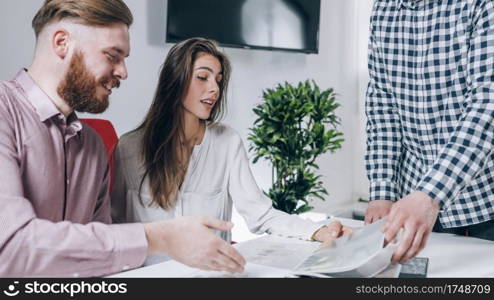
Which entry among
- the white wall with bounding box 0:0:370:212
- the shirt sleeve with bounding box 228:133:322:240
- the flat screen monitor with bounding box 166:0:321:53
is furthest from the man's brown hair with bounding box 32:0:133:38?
the flat screen monitor with bounding box 166:0:321:53

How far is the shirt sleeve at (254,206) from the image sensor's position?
1.49 m

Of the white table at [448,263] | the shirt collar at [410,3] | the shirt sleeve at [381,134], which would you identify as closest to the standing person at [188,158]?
the shirt sleeve at [381,134]

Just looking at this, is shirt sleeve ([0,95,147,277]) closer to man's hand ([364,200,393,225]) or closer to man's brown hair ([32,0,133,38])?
man's brown hair ([32,0,133,38])

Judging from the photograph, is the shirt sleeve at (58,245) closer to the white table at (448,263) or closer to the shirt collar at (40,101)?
the white table at (448,263)

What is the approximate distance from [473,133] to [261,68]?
289 centimetres

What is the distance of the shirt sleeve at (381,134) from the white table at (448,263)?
197mm

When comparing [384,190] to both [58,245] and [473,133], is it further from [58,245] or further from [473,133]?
[58,245]

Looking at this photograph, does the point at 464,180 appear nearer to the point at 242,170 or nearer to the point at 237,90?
the point at 242,170

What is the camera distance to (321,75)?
4641 mm

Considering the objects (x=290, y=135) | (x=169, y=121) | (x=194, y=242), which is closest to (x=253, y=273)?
(x=194, y=242)

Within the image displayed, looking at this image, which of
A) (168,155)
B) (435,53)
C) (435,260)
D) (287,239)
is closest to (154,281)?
(287,239)

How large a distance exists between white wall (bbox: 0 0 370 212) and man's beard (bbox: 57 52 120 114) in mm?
1332

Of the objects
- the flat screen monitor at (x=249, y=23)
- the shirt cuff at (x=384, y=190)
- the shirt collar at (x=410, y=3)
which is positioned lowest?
the shirt cuff at (x=384, y=190)

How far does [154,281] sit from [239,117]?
114 inches
